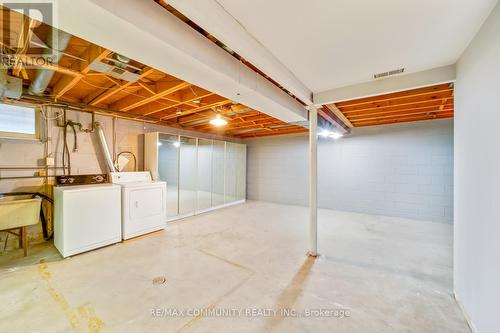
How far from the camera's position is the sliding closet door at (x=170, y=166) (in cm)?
434

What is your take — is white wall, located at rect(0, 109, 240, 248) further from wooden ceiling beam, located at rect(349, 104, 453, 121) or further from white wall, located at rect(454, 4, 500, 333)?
white wall, located at rect(454, 4, 500, 333)

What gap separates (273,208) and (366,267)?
347cm

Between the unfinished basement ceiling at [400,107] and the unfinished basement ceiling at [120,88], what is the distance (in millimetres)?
1707

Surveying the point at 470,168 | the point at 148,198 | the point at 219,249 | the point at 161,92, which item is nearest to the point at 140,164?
the point at 148,198

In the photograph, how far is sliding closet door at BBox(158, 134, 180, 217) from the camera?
434cm

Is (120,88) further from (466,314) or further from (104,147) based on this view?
(466,314)

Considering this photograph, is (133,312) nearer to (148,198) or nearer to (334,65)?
(148,198)

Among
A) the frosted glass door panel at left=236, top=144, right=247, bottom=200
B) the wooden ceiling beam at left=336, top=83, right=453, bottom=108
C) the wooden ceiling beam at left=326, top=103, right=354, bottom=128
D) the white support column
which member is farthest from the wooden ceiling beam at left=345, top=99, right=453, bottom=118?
the frosted glass door panel at left=236, top=144, right=247, bottom=200

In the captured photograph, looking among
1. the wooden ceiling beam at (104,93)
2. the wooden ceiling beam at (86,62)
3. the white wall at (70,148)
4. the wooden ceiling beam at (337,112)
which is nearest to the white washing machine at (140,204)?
the white wall at (70,148)

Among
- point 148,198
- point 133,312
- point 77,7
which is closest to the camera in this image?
point 77,7

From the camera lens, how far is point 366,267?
2.52 m

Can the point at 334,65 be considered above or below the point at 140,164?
above

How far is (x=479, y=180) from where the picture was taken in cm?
149

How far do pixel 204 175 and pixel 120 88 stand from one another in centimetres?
312
